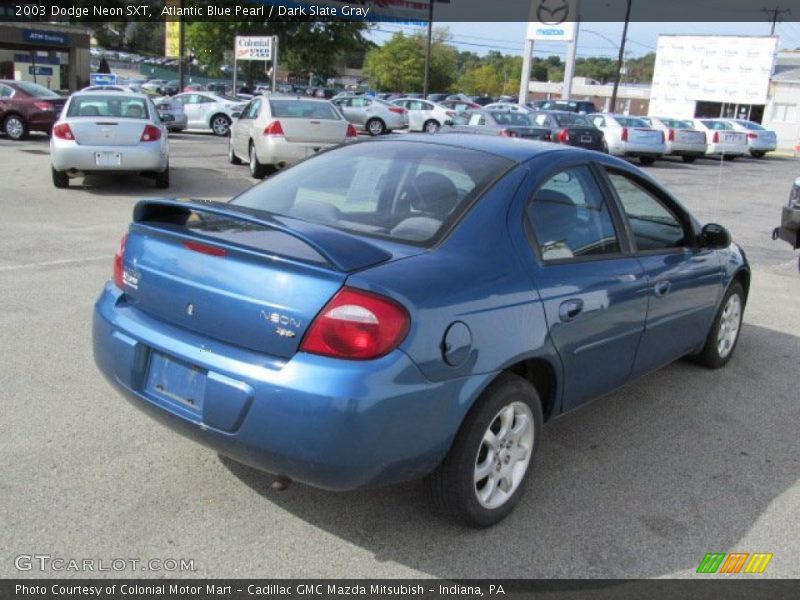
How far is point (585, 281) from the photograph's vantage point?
11.6 ft

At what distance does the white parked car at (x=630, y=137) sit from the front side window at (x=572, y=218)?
21.8 m

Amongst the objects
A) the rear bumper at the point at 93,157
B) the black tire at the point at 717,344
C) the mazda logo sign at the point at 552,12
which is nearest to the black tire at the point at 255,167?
the rear bumper at the point at 93,157

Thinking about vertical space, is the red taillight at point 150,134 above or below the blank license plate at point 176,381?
above

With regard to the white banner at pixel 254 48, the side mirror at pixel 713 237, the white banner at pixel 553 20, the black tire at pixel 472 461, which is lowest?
the black tire at pixel 472 461

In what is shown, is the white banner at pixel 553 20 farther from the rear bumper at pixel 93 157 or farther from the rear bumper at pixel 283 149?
the rear bumper at pixel 93 157

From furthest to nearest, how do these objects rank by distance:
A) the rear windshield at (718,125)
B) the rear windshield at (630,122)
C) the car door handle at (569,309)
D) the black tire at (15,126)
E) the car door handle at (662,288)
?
the rear windshield at (718,125) < the rear windshield at (630,122) < the black tire at (15,126) < the car door handle at (662,288) < the car door handle at (569,309)

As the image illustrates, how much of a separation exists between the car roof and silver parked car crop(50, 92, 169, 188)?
8219 mm

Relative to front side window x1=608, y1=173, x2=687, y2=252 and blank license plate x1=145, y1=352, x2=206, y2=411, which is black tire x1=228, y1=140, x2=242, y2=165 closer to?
front side window x1=608, y1=173, x2=687, y2=252

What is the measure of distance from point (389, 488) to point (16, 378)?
237 cm

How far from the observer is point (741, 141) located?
103 ft

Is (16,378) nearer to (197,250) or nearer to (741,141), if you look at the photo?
(197,250)

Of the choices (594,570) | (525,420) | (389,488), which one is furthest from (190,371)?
(594,570)

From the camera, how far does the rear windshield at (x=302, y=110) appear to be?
1405 cm

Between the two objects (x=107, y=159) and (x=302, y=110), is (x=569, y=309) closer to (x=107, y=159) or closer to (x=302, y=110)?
(x=107, y=159)
